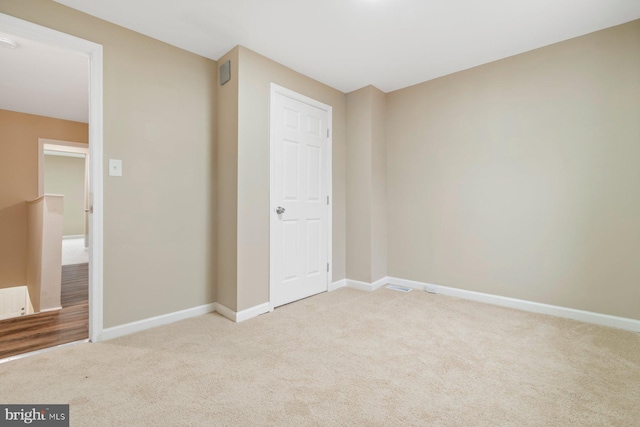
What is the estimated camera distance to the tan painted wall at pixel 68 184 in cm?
884

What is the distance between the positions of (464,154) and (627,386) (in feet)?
7.18

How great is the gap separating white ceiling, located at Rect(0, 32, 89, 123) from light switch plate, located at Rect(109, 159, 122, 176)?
1.18 m

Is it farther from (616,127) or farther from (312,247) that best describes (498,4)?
(312,247)

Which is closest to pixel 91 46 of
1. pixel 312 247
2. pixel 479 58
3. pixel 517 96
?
pixel 312 247

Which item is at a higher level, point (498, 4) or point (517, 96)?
point (498, 4)

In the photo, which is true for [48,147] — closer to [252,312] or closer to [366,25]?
[252,312]

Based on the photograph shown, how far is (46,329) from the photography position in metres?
2.45

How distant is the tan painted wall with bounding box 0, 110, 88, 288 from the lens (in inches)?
156

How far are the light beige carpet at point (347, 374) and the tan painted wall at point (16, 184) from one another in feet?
10.6

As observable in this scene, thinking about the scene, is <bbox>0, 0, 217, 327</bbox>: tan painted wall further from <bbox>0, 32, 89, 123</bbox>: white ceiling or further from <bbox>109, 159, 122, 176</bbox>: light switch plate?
<bbox>0, 32, 89, 123</bbox>: white ceiling

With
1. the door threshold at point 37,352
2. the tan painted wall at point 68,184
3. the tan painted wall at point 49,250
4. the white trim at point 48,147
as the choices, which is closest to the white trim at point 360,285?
the door threshold at point 37,352

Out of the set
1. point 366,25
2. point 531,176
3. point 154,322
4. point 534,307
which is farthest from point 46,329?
point 531,176

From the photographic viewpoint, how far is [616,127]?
2.33 m

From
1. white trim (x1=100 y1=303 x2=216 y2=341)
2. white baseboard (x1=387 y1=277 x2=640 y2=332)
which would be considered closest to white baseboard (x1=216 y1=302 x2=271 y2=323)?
white trim (x1=100 y1=303 x2=216 y2=341)
